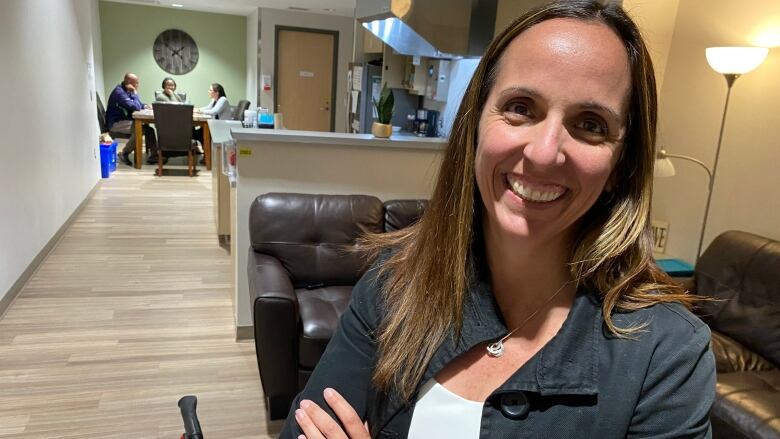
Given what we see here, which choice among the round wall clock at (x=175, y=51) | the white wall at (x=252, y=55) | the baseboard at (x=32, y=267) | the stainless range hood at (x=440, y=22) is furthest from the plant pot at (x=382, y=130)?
the round wall clock at (x=175, y=51)

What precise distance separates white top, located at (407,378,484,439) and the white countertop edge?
213 centimetres

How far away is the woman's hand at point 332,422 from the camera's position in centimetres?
87

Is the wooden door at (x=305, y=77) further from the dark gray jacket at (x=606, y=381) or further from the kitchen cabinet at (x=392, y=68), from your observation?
A: the dark gray jacket at (x=606, y=381)

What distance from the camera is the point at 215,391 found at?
246cm

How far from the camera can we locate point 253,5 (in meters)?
8.20

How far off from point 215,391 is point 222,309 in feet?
2.92

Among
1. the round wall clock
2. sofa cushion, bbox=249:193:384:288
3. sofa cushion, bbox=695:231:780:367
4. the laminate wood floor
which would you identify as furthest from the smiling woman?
the round wall clock

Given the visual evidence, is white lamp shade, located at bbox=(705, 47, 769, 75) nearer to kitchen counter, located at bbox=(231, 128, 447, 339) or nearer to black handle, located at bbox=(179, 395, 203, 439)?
kitchen counter, located at bbox=(231, 128, 447, 339)

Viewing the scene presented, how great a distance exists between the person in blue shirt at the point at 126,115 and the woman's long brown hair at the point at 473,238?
24.0 ft

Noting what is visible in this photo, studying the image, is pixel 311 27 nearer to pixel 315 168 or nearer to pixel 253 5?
pixel 253 5

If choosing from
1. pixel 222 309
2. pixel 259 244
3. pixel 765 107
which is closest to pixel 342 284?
pixel 259 244

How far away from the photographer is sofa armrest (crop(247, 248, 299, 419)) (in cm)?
207

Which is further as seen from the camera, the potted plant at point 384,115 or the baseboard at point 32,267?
the potted plant at point 384,115

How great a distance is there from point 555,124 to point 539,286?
27 cm
